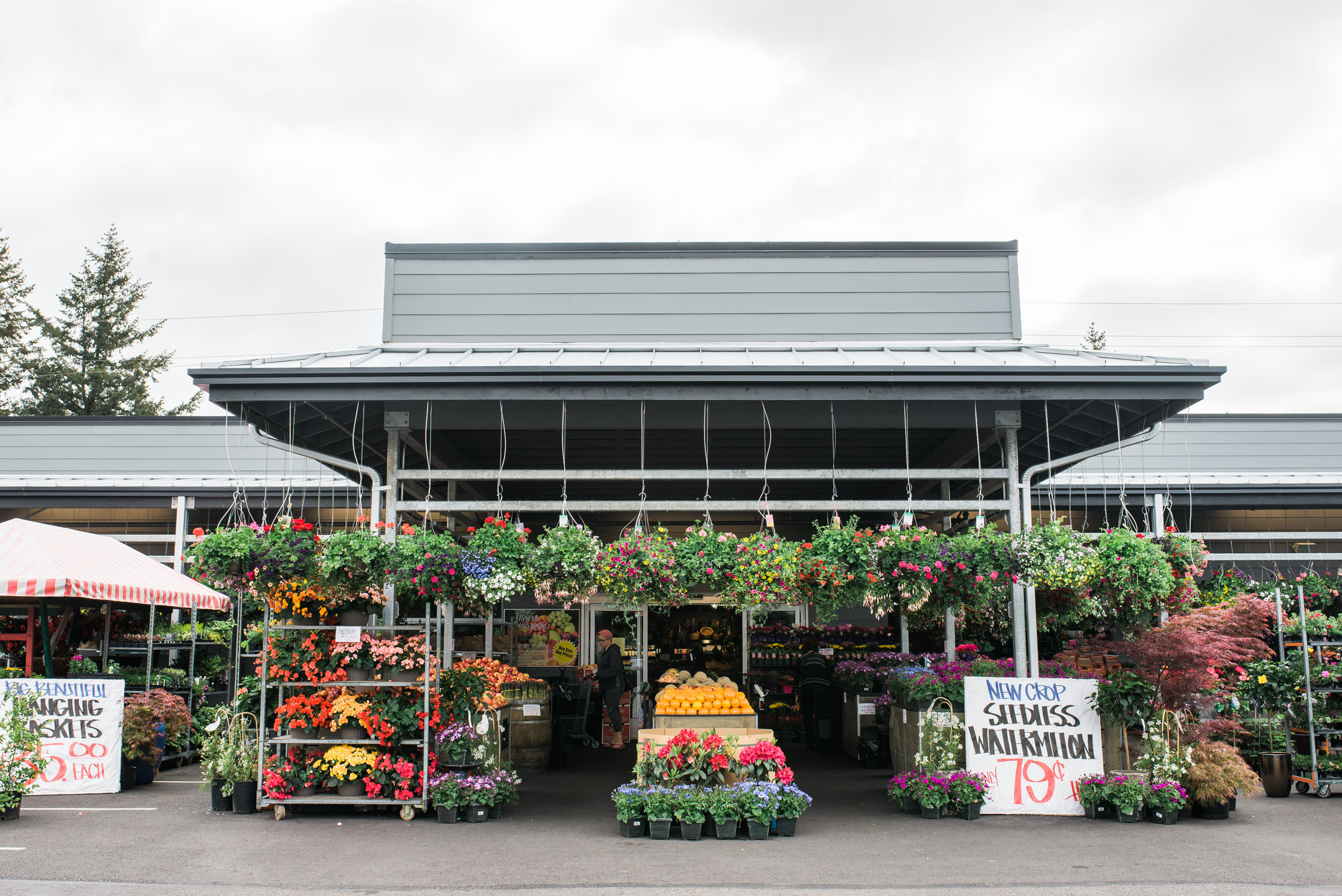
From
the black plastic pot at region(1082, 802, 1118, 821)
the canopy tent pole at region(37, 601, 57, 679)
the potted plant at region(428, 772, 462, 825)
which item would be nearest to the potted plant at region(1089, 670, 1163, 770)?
the black plastic pot at region(1082, 802, 1118, 821)

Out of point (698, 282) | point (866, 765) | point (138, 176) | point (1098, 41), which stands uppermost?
point (138, 176)

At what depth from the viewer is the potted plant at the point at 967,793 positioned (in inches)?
338

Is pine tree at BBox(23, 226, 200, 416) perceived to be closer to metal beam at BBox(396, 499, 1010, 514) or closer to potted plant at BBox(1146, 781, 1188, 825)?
metal beam at BBox(396, 499, 1010, 514)

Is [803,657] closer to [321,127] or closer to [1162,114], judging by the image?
→ [1162,114]

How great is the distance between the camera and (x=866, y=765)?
1238 cm

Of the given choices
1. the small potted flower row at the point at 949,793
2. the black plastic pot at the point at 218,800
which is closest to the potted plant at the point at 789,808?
the small potted flower row at the point at 949,793

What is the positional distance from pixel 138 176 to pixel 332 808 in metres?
21.5

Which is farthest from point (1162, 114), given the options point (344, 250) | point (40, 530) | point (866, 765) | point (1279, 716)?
point (344, 250)

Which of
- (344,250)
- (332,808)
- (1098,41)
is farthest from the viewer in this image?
(344,250)

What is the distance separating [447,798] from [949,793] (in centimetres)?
448

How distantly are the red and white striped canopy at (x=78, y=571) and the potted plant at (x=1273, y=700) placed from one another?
1223cm

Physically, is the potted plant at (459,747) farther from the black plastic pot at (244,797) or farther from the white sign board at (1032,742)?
the white sign board at (1032,742)

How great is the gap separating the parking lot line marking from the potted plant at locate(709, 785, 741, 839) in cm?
549

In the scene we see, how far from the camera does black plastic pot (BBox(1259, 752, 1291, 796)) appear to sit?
33.6 feet
